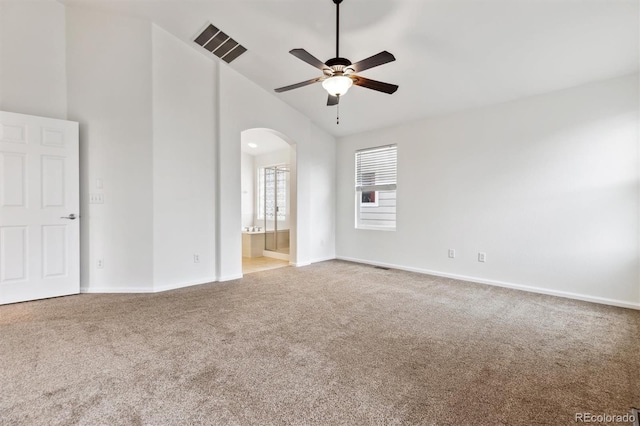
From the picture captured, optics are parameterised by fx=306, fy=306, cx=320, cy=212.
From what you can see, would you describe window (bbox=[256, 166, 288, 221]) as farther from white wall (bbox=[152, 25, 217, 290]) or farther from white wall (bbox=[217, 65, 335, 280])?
white wall (bbox=[152, 25, 217, 290])

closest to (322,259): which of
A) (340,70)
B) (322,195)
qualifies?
(322,195)

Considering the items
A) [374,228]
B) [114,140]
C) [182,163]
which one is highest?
[114,140]

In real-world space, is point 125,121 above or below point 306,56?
below

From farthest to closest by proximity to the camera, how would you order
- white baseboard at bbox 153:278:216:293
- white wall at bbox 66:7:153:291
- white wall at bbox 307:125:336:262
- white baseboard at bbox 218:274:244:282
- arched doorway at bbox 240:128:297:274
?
arched doorway at bbox 240:128:297:274
white wall at bbox 307:125:336:262
white baseboard at bbox 218:274:244:282
white baseboard at bbox 153:278:216:293
white wall at bbox 66:7:153:291

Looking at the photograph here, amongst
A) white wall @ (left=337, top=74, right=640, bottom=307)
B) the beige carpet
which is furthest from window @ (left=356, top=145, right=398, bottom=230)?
the beige carpet

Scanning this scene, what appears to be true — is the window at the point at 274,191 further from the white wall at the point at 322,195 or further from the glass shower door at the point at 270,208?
the white wall at the point at 322,195

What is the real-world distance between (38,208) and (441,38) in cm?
490

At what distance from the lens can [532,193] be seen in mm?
3938

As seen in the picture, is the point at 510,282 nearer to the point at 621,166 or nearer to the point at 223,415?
the point at 621,166

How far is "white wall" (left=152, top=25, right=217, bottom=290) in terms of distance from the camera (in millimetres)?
4008

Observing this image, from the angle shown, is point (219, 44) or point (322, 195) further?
point (322, 195)

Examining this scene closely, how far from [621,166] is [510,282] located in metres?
1.81

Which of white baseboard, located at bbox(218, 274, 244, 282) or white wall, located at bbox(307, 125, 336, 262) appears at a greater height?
white wall, located at bbox(307, 125, 336, 262)

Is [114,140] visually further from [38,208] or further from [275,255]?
[275,255]
